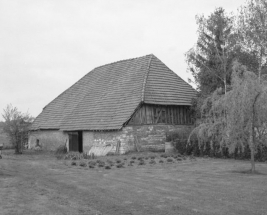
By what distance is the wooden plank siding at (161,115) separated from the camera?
1041 inches

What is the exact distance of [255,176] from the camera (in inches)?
573

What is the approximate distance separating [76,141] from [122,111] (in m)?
5.48

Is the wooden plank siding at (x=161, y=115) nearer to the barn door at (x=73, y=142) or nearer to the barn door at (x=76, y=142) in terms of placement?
the barn door at (x=76, y=142)

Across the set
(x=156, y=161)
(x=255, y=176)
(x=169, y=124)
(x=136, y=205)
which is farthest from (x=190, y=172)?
(x=169, y=124)

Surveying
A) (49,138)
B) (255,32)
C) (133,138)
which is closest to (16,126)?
(49,138)

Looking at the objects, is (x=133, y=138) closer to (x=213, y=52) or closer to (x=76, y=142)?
(x=76, y=142)

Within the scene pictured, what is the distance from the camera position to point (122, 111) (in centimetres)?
2667

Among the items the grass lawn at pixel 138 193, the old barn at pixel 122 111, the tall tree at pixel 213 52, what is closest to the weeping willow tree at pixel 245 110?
the grass lawn at pixel 138 193

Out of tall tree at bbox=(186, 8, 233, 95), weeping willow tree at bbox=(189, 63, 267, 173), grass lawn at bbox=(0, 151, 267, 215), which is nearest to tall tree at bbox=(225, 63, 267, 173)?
weeping willow tree at bbox=(189, 63, 267, 173)

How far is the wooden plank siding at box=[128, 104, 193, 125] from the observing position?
26.5 meters

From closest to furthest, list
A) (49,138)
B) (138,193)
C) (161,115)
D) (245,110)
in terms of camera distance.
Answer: (138,193)
(245,110)
(161,115)
(49,138)

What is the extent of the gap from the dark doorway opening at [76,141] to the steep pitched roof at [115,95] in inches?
28.4

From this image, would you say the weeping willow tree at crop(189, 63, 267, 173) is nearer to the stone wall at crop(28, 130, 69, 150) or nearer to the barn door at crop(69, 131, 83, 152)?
the barn door at crop(69, 131, 83, 152)

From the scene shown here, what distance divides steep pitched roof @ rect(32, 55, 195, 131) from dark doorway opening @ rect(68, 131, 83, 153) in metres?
0.72
